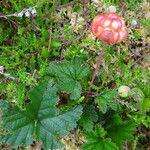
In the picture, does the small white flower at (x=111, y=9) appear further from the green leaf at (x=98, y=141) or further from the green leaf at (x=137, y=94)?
the green leaf at (x=98, y=141)

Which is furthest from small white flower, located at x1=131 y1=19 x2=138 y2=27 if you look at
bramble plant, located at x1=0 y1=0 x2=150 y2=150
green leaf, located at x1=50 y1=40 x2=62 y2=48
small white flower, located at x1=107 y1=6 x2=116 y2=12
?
green leaf, located at x1=50 y1=40 x2=62 y2=48

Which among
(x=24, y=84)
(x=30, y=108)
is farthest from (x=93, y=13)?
(x=30, y=108)

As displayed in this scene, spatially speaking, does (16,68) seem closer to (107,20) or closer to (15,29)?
(15,29)

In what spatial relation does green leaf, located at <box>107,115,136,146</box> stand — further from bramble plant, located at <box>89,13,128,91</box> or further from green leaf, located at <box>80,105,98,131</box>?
bramble plant, located at <box>89,13,128,91</box>

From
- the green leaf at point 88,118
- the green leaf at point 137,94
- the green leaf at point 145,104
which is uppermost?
the green leaf at point 137,94

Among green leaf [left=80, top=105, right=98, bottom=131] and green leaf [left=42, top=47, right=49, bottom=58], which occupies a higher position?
green leaf [left=42, top=47, right=49, bottom=58]

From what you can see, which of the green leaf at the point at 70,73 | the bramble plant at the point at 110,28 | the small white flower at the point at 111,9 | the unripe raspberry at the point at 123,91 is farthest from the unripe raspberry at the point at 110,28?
the small white flower at the point at 111,9
